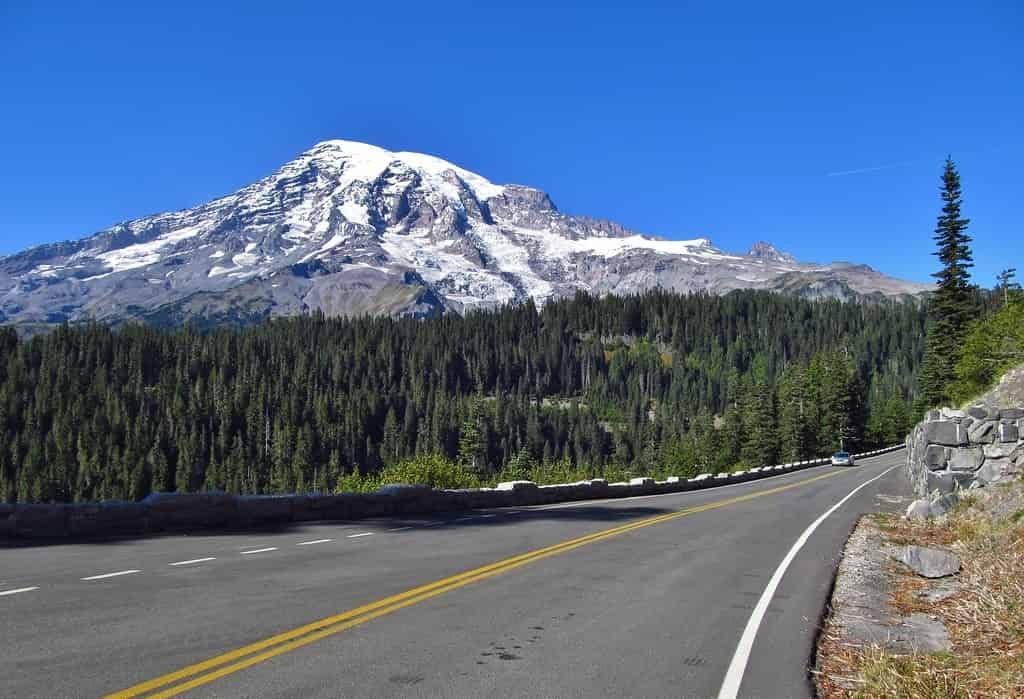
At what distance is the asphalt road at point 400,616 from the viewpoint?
6.27 m

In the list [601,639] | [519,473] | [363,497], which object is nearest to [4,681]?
[601,639]

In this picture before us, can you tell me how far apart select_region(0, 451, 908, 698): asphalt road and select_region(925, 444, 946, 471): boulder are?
26.2 feet

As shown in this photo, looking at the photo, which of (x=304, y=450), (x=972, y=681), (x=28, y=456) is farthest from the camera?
(x=304, y=450)

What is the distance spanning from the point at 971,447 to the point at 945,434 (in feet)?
2.35

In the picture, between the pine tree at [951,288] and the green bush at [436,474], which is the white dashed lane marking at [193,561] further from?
the pine tree at [951,288]

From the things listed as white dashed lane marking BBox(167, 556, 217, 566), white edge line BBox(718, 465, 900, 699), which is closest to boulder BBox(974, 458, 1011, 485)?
white edge line BBox(718, 465, 900, 699)

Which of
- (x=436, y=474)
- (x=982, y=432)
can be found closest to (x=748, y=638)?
(x=982, y=432)

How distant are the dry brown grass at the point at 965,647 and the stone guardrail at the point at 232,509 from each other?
12.2 metres

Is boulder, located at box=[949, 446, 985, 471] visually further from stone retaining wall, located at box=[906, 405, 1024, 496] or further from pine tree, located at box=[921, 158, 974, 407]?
pine tree, located at box=[921, 158, 974, 407]

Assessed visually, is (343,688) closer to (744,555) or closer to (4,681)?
(4,681)

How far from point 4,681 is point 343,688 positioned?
2.38m

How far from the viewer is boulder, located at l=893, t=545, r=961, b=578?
12.6 meters

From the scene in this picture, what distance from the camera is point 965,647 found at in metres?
8.26

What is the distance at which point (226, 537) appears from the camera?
48.3 feet
